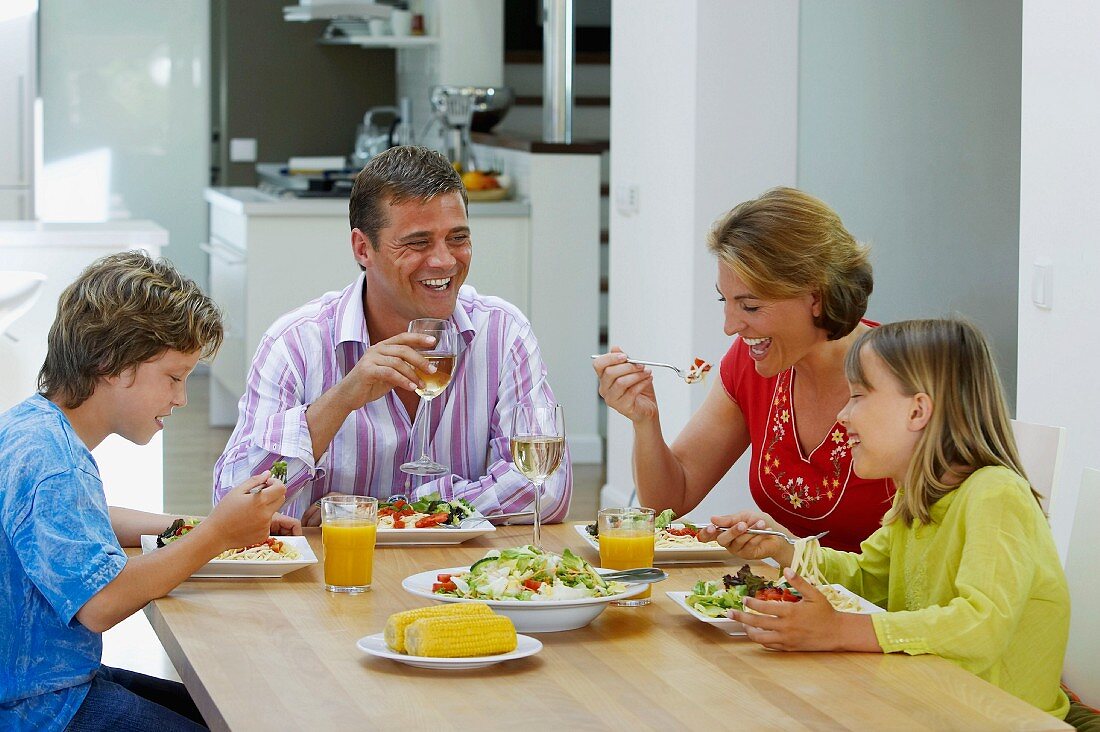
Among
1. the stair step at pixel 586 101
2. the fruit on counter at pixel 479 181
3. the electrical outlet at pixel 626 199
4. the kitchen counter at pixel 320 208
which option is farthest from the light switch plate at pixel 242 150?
the electrical outlet at pixel 626 199

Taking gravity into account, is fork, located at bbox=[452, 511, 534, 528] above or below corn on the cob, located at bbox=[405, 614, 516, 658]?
below

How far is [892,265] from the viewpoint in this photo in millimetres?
4305

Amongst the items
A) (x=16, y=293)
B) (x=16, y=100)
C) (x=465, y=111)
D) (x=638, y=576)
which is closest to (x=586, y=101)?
(x=465, y=111)

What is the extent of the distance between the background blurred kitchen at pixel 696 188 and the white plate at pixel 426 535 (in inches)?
47.3

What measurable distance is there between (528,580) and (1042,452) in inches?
33.5

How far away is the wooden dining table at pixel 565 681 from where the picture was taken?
1.32m

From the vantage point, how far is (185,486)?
564 centimetres

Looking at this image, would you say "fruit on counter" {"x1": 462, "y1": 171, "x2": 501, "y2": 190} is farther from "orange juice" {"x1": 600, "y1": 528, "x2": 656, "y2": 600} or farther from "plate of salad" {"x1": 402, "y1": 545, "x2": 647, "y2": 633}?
"plate of salad" {"x1": 402, "y1": 545, "x2": 647, "y2": 633}

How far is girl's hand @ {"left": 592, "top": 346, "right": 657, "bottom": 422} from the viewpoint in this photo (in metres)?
2.20

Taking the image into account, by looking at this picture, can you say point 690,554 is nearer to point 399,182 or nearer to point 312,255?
point 399,182

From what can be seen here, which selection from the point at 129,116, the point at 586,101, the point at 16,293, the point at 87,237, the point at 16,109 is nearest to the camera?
the point at 16,293

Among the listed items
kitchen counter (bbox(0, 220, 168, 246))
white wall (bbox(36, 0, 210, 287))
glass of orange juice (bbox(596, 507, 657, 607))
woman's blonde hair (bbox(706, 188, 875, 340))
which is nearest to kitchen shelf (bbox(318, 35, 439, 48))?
white wall (bbox(36, 0, 210, 287))

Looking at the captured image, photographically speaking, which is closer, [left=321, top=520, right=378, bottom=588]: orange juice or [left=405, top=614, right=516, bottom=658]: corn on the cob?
[left=405, top=614, right=516, bottom=658]: corn on the cob

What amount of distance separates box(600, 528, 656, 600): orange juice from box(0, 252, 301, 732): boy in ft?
1.37
